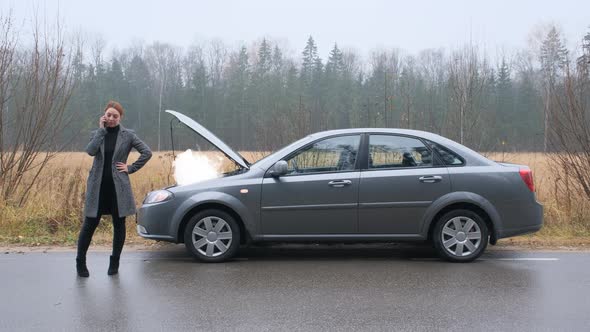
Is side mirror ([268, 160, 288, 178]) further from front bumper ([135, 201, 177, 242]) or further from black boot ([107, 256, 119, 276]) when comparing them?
black boot ([107, 256, 119, 276])

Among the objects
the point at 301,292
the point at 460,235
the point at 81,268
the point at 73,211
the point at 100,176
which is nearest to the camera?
the point at 301,292

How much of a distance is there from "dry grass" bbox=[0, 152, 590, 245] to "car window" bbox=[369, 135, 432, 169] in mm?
2516

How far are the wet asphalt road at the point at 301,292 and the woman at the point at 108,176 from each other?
0.62 metres

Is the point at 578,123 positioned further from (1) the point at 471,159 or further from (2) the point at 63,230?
(2) the point at 63,230

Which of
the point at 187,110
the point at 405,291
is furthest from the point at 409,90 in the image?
the point at 187,110

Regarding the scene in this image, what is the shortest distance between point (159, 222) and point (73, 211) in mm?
3704

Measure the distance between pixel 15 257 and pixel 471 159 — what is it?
617 centimetres

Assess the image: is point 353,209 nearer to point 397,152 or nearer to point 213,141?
point 397,152

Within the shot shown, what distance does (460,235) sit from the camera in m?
6.97

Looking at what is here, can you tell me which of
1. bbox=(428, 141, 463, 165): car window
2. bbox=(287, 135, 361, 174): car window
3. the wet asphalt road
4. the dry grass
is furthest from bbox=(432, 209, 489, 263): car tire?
the dry grass

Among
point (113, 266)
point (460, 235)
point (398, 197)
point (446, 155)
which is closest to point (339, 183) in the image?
point (398, 197)

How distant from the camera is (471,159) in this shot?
23.4ft

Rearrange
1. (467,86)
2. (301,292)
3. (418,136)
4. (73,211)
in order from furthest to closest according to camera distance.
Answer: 1. (467,86)
2. (73,211)
3. (418,136)
4. (301,292)

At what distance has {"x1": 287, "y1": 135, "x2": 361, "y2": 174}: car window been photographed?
7.12 meters
